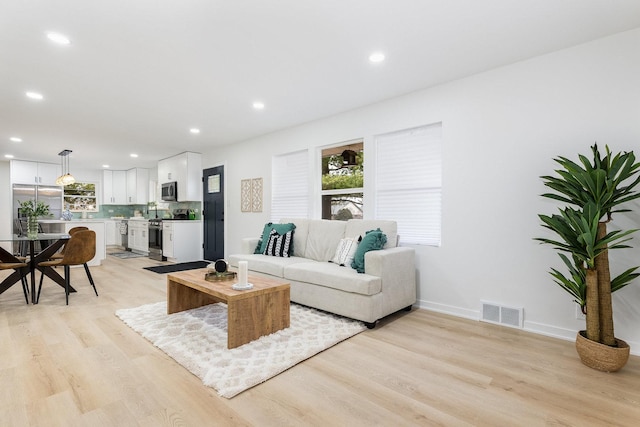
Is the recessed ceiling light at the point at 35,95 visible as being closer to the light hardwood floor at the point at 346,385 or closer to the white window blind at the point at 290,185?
the light hardwood floor at the point at 346,385

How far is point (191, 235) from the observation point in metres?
6.95

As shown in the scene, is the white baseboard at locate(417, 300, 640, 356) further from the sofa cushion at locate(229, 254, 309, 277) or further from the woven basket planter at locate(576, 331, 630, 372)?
the sofa cushion at locate(229, 254, 309, 277)

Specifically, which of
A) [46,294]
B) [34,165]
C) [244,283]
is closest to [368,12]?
[244,283]

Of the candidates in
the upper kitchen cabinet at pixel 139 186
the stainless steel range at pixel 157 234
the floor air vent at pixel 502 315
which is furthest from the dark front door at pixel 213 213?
the floor air vent at pixel 502 315

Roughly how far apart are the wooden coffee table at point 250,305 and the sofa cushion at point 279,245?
3.79ft

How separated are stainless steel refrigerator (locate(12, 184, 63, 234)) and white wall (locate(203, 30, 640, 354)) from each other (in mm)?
8803

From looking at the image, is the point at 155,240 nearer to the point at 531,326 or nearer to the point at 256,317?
the point at 256,317

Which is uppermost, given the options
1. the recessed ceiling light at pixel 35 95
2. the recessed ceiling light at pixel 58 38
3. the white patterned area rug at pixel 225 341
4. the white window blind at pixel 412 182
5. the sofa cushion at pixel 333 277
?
the recessed ceiling light at pixel 58 38

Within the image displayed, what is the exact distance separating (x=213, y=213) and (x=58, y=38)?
4478 millimetres

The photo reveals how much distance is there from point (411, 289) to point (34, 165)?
9.42 metres

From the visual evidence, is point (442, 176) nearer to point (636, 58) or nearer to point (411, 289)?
point (411, 289)

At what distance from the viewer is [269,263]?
3.74m

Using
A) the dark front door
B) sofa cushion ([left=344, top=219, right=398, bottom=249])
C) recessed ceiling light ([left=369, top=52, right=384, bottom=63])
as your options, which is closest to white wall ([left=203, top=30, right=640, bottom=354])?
sofa cushion ([left=344, top=219, right=398, bottom=249])

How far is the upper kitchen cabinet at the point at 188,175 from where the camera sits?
6891mm
